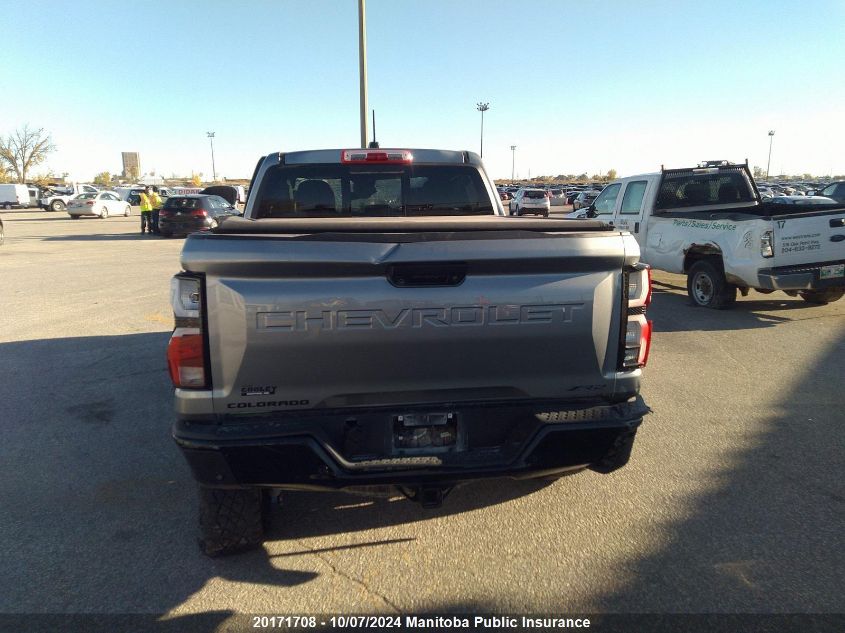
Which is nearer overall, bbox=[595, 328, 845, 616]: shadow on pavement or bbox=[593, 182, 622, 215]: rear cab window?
bbox=[595, 328, 845, 616]: shadow on pavement

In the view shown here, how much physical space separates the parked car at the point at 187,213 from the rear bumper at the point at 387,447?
2063 cm

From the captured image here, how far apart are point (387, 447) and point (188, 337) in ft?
3.15

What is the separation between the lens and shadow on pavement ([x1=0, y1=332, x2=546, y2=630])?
9.05ft

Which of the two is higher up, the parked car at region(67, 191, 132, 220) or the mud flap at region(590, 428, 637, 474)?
the parked car at region(67, 191, 132, 220)

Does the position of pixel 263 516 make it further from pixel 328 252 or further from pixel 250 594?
pixel 328 252

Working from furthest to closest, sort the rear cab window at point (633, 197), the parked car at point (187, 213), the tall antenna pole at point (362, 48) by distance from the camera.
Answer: the parked car at point (187, 213), the tall antenna pole at point (362, 48), the rear cab window at point (633, 197)

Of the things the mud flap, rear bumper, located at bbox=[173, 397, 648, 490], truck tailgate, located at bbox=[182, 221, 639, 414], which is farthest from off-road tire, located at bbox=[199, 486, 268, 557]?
the mud flap

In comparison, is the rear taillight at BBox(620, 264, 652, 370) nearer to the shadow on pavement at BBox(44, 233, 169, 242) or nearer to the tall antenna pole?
the tall antenna pole

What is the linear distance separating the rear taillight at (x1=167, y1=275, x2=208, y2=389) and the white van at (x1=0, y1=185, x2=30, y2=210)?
58273 millimetres

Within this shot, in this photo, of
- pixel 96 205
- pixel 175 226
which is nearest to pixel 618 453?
pixel 175 226

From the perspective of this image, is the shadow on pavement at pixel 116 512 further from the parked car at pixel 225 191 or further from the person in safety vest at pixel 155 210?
the person in safety vest at pixel 155 210

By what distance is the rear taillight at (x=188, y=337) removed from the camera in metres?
2.36

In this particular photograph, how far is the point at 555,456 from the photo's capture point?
8.56ft

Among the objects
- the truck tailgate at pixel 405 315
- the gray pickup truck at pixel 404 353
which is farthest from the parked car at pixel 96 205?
the truck tailgate at pixel 405 315
